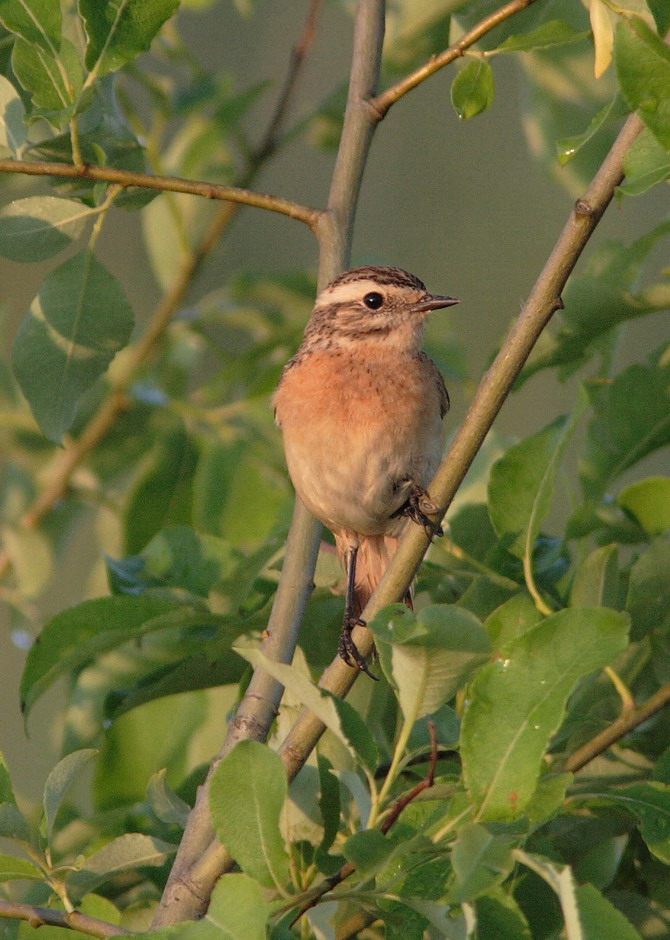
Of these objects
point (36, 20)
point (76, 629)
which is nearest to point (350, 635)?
point (76, 629)

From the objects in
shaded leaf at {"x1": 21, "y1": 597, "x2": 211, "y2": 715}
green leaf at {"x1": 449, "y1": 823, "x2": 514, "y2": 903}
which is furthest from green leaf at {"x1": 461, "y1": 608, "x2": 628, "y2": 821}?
shaded leaf at {"x1": 21, "y1": 597, "x2": 211, "y2": 715}

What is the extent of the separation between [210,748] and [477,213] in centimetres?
974

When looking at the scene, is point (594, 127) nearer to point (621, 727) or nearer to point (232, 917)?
point (621, 727)

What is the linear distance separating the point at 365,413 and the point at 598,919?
247 centimetres

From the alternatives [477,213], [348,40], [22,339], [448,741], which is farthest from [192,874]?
[348,40]

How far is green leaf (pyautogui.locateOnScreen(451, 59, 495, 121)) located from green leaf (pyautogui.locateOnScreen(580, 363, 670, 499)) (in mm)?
792

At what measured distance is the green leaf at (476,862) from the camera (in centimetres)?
169

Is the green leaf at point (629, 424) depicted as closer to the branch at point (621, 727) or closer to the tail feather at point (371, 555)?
the branch at point (621, 727)

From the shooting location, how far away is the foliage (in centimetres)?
189

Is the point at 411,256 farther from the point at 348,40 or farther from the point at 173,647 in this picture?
the point at 173,647

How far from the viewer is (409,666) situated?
1.92 m

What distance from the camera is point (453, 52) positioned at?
2.68 m

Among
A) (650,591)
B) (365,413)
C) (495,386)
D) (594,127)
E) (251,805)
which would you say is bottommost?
(251,805)

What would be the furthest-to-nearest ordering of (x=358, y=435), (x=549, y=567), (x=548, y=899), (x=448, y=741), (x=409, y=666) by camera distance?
(x=358, y=435), (x=549, y=567), (x=448, y=741), (x=548, y=899), (x=409, y=666)
